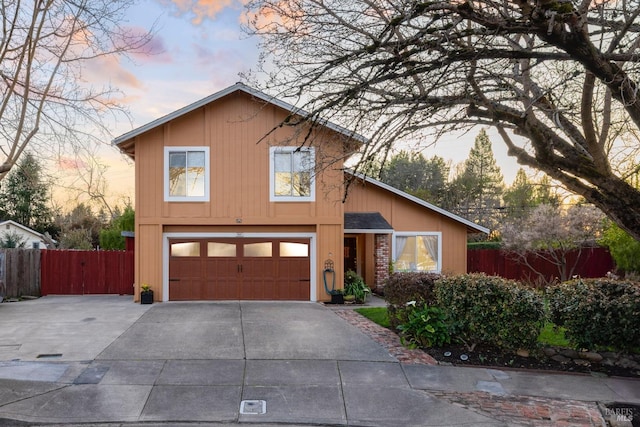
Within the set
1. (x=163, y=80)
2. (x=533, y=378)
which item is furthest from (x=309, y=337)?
(x=163, y=80)

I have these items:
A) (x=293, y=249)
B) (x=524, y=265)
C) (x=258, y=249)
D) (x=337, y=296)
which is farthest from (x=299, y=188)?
(x=524, y=265)

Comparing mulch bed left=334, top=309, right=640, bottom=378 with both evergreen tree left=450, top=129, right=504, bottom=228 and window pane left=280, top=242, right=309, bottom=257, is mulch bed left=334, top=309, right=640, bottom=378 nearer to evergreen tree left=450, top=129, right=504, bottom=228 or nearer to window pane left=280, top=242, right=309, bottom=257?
window pane left=280, top=242, right=309, bottom=257

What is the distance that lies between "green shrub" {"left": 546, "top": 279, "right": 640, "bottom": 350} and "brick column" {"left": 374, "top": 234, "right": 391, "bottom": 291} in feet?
27.8

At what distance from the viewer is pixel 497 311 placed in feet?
27.7

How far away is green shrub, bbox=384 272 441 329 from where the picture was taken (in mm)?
9773

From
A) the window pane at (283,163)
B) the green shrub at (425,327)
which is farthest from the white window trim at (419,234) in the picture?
the green shrub at (425,327)

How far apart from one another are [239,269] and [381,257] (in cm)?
520

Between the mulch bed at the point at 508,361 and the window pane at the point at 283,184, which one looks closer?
the mulch bed at the point at 508,361

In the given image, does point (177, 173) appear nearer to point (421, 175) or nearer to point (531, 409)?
point (531, 409)

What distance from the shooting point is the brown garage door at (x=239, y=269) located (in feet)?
48.7

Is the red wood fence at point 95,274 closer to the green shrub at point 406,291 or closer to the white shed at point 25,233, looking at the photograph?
the green shrub at point 406,291

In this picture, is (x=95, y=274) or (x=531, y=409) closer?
(x=531, y=409)

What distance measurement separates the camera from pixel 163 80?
42.5 ft

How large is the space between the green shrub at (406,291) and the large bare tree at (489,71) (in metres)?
3.13
